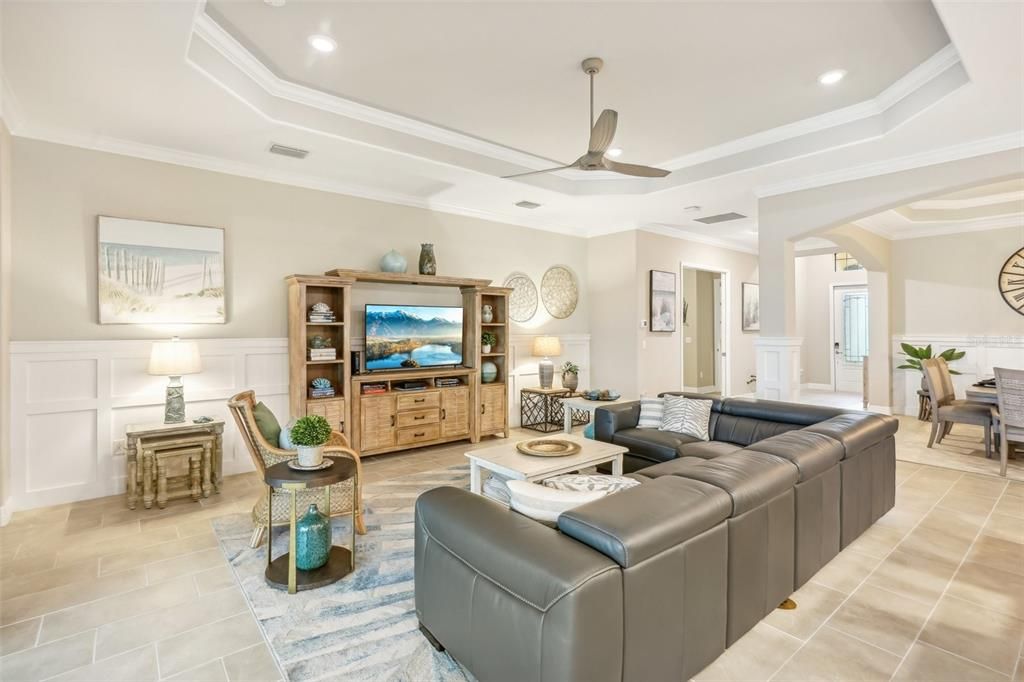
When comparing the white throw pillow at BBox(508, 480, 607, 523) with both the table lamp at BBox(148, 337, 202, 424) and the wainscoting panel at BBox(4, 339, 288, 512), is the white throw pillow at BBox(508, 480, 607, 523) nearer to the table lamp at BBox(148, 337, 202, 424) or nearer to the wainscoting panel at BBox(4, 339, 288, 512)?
the table lamp at BBox(148, 337, 202, 424)

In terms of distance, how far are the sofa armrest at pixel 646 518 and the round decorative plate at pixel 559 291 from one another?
16.8 feet

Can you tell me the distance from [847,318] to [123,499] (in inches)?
433

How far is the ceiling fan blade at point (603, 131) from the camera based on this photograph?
2.86 metres

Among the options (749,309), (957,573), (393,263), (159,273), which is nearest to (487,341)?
(393,263)

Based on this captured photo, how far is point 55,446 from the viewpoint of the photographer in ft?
12.2

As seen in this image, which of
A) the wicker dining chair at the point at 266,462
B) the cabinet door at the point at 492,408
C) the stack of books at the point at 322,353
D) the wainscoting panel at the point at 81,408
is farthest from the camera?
the cabinet door at the point at 492,408

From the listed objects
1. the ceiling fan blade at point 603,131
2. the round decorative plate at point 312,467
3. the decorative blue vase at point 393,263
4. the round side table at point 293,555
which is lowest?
the round side table at point 293,555

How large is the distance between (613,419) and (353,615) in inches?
97.9

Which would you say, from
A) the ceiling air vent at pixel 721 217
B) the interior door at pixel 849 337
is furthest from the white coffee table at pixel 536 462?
the interior door at pixel 849 337

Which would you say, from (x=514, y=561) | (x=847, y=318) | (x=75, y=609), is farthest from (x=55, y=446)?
(x=847, y=318)

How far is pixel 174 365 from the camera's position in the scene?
381 centimetres

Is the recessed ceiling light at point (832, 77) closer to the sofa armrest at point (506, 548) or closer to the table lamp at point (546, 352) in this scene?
the sofa armrest at point (506, 548)

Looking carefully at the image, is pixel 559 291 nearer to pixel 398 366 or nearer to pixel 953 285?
pixel 398 366

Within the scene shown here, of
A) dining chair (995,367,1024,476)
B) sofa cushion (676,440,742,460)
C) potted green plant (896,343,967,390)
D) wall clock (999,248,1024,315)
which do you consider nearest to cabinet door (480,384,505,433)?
sofa cushion (676,440,742,460)
